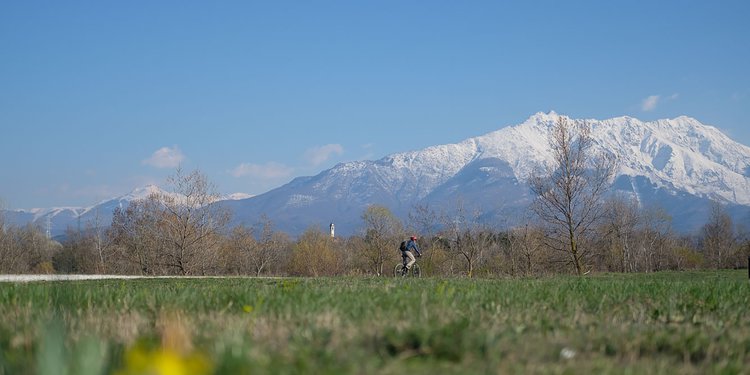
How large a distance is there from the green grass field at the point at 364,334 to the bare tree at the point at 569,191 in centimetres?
3943

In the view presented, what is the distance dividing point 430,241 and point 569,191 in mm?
34661

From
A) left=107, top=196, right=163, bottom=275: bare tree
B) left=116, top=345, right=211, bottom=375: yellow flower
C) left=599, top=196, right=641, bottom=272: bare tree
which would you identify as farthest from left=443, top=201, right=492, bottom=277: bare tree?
left=116, top=345, right=211, bottom=375: yellow flower

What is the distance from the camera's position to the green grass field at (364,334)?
3.43 m

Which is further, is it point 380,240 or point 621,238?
point 621,238

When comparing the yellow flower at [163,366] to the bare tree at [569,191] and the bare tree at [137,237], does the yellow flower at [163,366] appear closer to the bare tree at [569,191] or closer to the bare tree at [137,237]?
the bare tree at [569,191]

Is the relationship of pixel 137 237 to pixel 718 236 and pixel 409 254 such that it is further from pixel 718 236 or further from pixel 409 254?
pixel 718 236

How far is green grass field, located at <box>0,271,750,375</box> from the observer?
135 inches

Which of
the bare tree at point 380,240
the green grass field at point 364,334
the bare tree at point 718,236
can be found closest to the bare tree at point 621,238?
the bare tree at point 718,236

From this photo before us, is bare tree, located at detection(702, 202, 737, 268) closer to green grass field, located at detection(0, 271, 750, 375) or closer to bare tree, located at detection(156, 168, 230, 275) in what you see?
bare tree, located at detection(156, 168, 230, 275)

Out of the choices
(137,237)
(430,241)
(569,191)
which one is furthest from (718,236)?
(137,237)

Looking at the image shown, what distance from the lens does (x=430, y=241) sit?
80.9m

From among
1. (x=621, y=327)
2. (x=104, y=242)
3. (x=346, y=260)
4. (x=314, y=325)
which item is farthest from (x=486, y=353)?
(x=104, y=242)

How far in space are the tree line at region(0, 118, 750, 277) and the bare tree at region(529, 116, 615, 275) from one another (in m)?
0.07

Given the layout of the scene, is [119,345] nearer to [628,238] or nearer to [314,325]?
[314,325]
